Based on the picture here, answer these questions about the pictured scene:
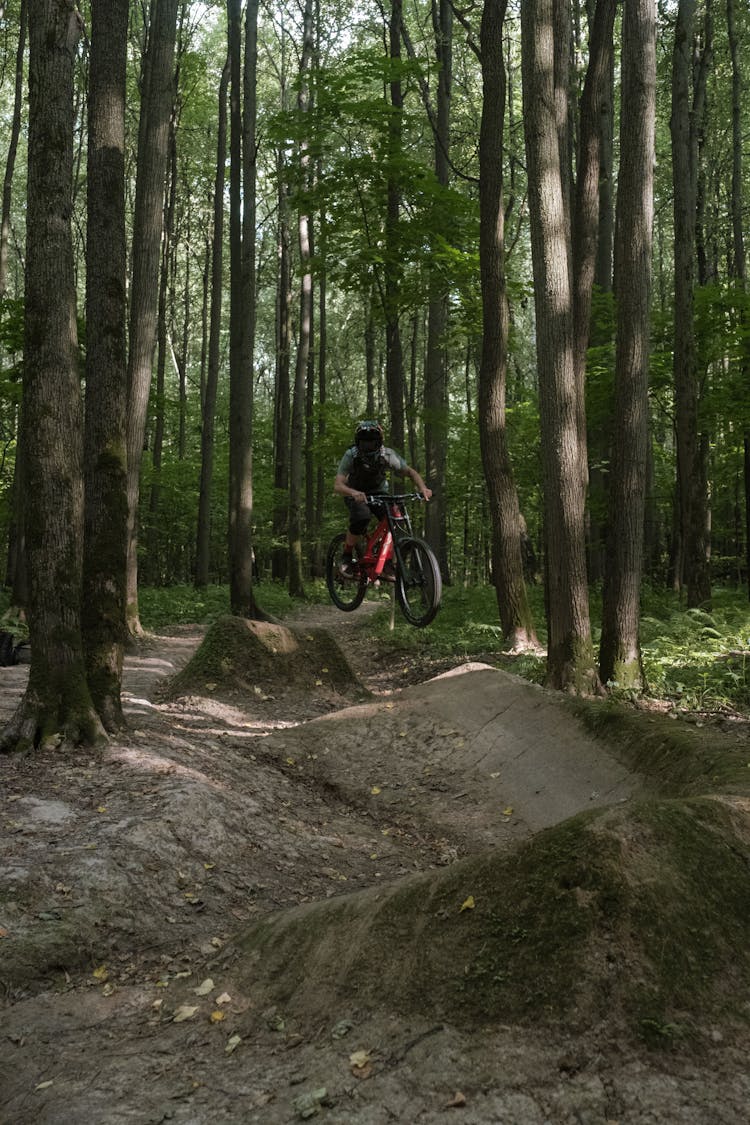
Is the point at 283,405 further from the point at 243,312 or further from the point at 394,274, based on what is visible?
the point at 394,274

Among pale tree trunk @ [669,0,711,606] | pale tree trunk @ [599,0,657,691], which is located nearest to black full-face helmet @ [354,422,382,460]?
Result: pale tree trunk @ [599,0,657,691]

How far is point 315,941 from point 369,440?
5.72 metres

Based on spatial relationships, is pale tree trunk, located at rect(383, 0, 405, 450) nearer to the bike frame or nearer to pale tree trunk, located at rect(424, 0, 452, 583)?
pale tree trunk, located at rect(424, 0, 452, 583)

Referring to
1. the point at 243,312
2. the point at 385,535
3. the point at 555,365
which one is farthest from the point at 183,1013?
the point at 243,312

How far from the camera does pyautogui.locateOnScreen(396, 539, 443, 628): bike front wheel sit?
332 inches

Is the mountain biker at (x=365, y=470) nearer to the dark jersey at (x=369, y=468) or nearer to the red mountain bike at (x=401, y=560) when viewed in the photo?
the dark jersey at (x=369, y=468)

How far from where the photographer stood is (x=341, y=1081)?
2686 mm

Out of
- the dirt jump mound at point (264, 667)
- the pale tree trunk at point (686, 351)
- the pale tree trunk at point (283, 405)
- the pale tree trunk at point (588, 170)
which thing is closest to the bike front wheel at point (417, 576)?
the dirt jump mound at point (264, 667)

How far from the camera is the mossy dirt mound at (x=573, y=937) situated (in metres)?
2.67

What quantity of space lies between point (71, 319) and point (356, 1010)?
5.21 m

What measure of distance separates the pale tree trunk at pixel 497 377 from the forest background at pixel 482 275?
0.12 ft

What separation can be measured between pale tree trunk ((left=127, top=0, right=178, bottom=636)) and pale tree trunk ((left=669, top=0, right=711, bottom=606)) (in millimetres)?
8033

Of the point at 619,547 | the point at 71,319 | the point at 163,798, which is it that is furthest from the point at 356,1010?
the point at 619,547

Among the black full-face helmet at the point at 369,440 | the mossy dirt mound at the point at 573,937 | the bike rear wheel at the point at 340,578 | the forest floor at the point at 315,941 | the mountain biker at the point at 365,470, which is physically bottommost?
the forest floor at the point at 315,941
